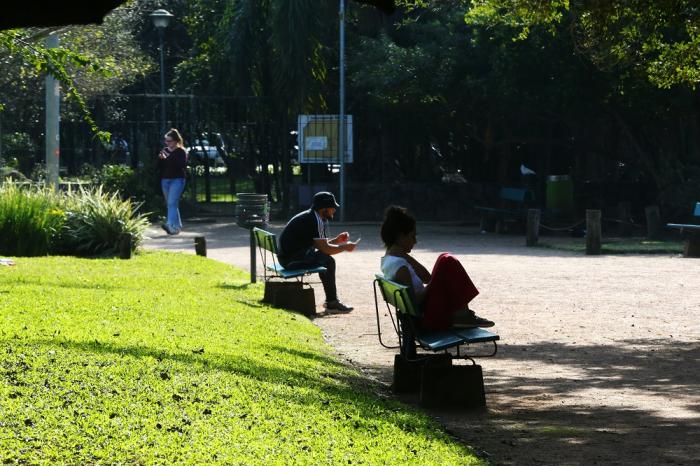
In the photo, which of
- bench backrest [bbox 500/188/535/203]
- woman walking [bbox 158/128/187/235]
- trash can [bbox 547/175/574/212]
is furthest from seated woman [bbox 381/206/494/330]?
bench backrest [bbox 500/188/535/203]

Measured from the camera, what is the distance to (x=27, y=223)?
20.3 m

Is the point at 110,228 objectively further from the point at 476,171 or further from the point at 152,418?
the point at 476,171

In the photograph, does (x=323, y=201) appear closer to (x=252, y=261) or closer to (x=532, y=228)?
(x=252, y=261)

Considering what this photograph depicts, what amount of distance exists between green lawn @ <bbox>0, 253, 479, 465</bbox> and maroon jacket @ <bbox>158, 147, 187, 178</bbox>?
12558 millimetres


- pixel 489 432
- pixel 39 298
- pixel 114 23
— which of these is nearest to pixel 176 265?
pixel 39 298

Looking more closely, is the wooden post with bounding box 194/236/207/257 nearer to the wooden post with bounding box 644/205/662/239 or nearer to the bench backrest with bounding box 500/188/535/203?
the wooden post with bounding box 644/205/662/239

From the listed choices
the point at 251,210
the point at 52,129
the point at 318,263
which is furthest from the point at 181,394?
the point at 52,129

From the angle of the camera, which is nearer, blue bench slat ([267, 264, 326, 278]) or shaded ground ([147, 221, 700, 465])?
shaded ground ([147, 221, 700, 465])

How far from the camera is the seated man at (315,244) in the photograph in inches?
583

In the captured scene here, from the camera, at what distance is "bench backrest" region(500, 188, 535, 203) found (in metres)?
30.8

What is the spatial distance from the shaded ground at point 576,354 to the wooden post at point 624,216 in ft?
22.3

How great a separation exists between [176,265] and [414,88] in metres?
12.8

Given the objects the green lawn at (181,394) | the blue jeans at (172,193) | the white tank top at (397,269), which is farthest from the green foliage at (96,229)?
the white tank top at (397,269)

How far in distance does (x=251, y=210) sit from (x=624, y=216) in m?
14.5
